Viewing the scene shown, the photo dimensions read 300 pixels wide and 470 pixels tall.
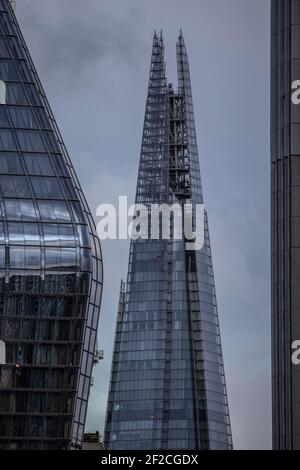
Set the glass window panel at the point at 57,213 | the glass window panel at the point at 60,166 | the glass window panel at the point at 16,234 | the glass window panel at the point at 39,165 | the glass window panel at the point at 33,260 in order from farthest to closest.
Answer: the glass window panel at the point at 60,166
the glass window panel at the point at 39,165
the glass window panel at the point at 57,213
the glass window panel at the point at 16,234
the glass window panel at the point at 33,260

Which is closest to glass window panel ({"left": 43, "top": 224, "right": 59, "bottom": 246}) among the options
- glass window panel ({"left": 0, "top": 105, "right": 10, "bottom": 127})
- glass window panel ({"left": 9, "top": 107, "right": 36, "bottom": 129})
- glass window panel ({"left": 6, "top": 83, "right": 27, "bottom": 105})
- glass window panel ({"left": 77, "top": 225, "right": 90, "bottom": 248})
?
glass window panel ({"left": 77, "top": 225, "right": 90, "bottom": 248})

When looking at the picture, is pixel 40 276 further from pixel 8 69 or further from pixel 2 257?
pixel 8 69

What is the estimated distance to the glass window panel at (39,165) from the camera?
131625 millimetres

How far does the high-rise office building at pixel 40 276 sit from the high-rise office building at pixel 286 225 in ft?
161

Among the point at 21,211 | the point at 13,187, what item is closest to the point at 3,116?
the point at 13,187

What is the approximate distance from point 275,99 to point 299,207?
6565 mm

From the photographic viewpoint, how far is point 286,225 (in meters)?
78.0

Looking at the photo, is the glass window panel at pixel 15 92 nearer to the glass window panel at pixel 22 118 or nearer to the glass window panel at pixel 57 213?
the glass window panel at pixel 22 118

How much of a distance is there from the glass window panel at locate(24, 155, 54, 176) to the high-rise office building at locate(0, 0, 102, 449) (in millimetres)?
85

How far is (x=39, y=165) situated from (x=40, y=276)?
33.3 feet

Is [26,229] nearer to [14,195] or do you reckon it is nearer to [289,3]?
[14,195]

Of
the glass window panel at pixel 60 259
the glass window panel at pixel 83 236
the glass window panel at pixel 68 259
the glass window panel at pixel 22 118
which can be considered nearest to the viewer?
the glass window panel at pixel 60 259

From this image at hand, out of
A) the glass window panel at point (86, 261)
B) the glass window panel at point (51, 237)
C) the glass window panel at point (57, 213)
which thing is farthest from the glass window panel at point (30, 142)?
the glass window panel at point (86, 261)
